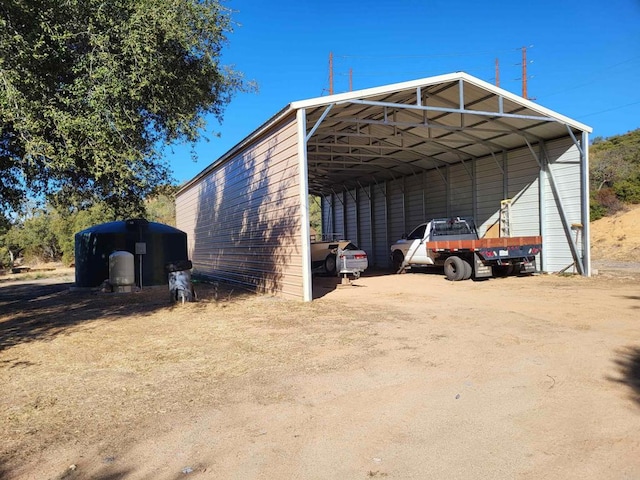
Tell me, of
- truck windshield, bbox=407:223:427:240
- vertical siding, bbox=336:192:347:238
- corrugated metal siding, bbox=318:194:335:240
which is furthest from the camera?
corrugated metal siding, bbox=318:194:335:240

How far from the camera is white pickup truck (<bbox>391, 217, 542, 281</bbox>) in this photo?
14.0 metres

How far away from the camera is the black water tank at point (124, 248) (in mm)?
16219

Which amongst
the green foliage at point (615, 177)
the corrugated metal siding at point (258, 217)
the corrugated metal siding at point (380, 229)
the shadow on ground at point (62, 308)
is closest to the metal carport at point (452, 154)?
the corrugated metal siding at point (380, 229)

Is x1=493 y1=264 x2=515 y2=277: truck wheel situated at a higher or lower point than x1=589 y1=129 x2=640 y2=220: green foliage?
lower

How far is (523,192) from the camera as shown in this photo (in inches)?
645

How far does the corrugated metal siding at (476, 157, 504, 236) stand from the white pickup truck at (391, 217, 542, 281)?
79 centimetres

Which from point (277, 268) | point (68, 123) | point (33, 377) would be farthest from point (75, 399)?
point (277, 268)

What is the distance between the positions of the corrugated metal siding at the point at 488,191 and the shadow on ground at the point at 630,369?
12.2m

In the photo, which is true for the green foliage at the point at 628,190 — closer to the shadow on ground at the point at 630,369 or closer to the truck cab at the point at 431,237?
the truck cab at the point at 431,237

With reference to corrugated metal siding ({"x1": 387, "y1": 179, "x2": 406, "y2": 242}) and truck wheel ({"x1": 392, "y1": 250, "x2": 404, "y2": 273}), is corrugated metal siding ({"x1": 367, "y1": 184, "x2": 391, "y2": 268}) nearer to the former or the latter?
corrugated metal siding ({"x1": 387, "y1": 179, "x2": 406, "y2": 242})

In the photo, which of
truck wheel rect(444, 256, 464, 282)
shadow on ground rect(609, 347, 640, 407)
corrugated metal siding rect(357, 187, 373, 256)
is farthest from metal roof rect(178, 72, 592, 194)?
shadow on ground rect(609, 347, 640, 407)

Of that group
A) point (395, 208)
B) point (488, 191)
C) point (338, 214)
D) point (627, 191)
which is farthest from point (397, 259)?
point (627, 191)

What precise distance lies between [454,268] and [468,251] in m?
0.79

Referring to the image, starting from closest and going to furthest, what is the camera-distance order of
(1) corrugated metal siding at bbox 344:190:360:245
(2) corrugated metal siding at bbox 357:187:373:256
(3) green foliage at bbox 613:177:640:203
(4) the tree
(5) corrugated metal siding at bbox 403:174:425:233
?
(4) the tree < (5) corrugated metal siding at bbox 403:174:425:233 < (2) corrugated metal siding at bbox 357:187:373:256 < (1) corrugated metal siding at bbox 344:190:360:245 < (3) green foliage at bbox 613:177:640:203
